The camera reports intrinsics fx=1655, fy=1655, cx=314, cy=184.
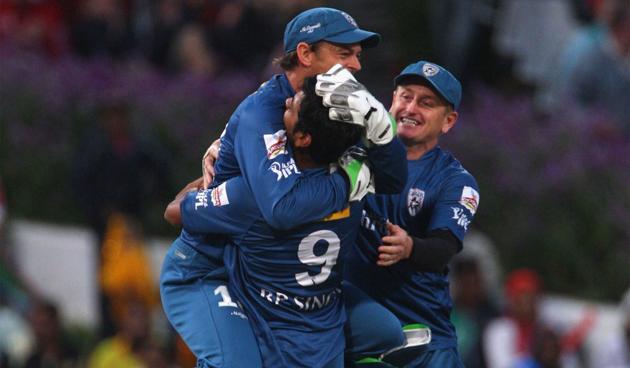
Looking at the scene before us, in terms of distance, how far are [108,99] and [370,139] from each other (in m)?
7.61

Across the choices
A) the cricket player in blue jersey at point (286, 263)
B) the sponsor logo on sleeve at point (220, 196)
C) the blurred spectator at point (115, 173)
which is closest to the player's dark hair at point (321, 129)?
the cricket player in blue jersey at point (286, 263)

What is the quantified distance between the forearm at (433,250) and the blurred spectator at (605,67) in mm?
6027

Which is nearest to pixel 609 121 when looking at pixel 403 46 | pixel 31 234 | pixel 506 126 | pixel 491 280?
pixel 506 126

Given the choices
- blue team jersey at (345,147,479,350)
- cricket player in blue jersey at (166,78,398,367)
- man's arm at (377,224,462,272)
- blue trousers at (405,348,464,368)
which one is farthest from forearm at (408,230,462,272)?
blue trousers at (405,348,464,368)

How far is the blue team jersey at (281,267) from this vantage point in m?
6.39

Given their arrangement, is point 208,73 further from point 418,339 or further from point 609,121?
point 418,339

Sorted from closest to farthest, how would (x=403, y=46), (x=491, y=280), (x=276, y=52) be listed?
(x=491, y=280), (x=276, y=52), (x=403, y=46)

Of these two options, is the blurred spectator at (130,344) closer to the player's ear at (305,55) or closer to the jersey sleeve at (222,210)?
the jersey sleeve at (222,210)

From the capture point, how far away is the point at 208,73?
46.0ft

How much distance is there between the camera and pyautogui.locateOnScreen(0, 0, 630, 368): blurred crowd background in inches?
454

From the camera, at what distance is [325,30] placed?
21.3 feet

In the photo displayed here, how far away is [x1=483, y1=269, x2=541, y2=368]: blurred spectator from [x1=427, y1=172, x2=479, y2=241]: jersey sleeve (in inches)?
159

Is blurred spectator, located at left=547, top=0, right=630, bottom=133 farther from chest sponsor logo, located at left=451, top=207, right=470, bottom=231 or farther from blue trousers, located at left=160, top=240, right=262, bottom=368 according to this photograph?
blue trousers, located at left=160, top=240, right=262, bottom=368

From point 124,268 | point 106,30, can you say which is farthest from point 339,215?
point 106,30
